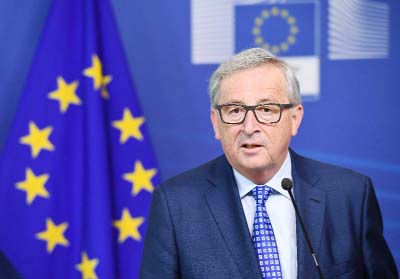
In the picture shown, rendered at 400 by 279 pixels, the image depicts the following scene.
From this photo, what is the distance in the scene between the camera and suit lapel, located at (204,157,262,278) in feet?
6.02

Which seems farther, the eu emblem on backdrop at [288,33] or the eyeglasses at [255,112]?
the eu emblem on backdrop at [288,33]

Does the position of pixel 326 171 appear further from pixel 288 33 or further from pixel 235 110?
pixel 288 33

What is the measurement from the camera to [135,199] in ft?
9.42

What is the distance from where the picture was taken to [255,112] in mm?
1858

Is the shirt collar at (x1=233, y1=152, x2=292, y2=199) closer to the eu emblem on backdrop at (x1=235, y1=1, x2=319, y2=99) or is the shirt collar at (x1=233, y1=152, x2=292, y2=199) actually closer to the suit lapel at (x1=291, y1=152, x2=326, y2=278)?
the suit lapel at (x1=291, y1=152, x2=326, y2=278)

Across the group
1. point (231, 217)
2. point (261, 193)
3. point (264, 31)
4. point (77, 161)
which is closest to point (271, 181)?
point (261, 193)

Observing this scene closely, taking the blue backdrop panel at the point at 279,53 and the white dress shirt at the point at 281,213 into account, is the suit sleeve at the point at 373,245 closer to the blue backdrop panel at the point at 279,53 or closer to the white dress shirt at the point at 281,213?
the white dress shirt at the point at 281,213

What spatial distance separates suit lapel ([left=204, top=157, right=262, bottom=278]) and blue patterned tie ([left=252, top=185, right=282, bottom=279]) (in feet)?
0.09

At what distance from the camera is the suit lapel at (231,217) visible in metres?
1.84

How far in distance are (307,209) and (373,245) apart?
23 centimetres

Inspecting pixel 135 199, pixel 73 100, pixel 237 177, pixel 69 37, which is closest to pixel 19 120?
pixel 73 100

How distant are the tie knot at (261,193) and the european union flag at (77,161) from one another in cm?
101

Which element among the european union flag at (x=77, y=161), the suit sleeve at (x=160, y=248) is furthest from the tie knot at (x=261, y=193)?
the european union flag at (x=77, y=161)

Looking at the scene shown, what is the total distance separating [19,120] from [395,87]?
178 cm
